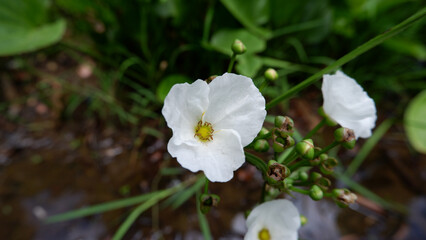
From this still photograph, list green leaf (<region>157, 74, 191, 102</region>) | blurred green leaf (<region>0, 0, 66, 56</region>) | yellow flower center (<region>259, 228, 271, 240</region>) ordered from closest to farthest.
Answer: yellow flower center (<region>259, 228, 271, 240</region>) → green leaf (<region>157, 74, 191, 102</region>) → blurred green leaf (<region>0, 0, 66, 56</region>)

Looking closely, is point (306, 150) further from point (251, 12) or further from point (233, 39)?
point (251, 12)

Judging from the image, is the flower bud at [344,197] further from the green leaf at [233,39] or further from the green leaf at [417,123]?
the green leaf at [417,123]

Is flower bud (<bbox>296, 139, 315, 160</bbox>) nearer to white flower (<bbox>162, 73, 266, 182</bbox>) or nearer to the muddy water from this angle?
white flower (<bbox>162, 73, 266, 182</bbox>)

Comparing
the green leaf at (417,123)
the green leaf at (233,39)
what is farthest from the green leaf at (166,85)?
the green leaf at (417,123)

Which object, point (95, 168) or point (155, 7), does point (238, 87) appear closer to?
point (155, 7)

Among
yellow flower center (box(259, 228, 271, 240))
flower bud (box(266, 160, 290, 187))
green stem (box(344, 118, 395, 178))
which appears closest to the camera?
flower bud (box(266, 160, 290, 187))

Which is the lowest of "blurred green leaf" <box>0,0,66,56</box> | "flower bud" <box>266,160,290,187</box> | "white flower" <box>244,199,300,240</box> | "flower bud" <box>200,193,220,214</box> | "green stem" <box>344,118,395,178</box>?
"green stem" <box>344,118,395,178</box>

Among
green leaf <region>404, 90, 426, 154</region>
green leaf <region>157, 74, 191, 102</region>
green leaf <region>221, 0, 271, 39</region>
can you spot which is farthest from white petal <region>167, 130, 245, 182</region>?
green leaf <region>404, 90, 426, 154</region>
